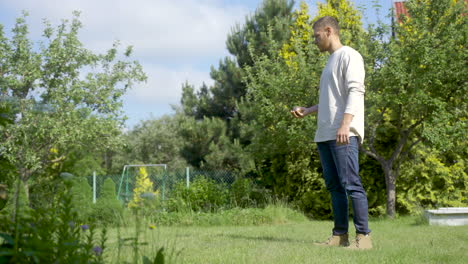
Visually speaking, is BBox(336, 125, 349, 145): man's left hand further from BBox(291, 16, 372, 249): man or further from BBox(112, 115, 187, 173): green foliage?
BBox(112, 115, 187, 173): green foliage

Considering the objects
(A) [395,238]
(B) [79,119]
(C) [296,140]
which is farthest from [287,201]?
(A) [395,238]

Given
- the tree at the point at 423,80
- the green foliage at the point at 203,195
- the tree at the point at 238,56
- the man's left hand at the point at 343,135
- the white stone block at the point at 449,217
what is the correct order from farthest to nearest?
the tree at the point at 238,56 → the green foliage at the point at 203,195 → the tree at the point at 423,80 → the white stone block at the point at 449,217 → the man's left hand at the point at 343,135

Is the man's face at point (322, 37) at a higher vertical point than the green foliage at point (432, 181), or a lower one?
higher

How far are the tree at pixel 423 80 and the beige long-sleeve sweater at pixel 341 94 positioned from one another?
16.3 ft

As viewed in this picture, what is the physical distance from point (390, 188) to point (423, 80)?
2166mm

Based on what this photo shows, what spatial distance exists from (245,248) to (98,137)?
981 cm

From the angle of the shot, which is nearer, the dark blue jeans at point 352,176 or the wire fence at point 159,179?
the dark blue jeans at point 352,176

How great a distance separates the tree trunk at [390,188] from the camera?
10.0m

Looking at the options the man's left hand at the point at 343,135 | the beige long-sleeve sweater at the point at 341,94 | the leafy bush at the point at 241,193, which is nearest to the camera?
the man's left hand at the point at 343,135

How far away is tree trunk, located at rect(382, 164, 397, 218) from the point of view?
395 inches

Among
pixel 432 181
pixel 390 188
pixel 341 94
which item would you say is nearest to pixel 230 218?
pixel 390 188

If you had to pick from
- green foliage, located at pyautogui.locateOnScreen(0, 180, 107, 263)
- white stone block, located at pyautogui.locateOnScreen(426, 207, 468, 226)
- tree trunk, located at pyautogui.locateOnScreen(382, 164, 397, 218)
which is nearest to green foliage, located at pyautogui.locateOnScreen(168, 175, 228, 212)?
tree trunk, located at pyautogui.locateOnScreen(382, 164, 397, 218)

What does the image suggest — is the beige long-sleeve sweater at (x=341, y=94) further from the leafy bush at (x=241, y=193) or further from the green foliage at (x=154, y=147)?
the green foliage at (x=154, y=147)

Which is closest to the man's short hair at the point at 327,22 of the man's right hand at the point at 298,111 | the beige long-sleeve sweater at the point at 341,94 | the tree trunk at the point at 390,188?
the beige long-sleeve sweater at the point at 341,94
